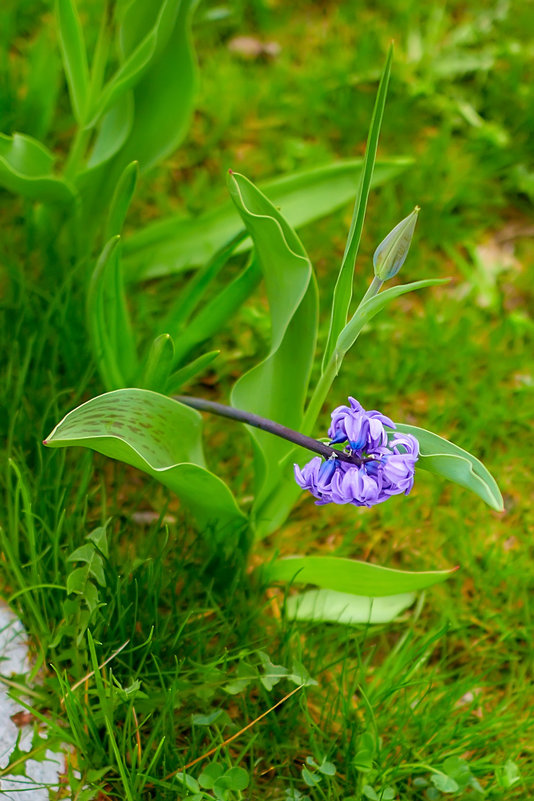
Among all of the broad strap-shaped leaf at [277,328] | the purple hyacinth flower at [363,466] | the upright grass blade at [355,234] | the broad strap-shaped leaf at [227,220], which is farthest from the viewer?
the broad strap-shaped leaf at [227,220]

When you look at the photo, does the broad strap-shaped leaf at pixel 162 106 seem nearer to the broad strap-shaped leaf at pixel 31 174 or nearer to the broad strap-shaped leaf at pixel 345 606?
the broad strap-shaped leaf at pixel 31 174

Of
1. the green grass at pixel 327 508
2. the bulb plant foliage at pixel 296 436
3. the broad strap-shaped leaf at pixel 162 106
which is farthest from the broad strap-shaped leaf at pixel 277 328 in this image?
the broad strap-shaped leaf at pixel 162 106

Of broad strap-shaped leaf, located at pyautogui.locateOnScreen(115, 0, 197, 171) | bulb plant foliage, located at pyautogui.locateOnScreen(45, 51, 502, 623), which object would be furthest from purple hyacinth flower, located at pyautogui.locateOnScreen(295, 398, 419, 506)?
broad strap-shaped leaf, located at pyautogui.locateOnScreen(115, 0, 197, 171)

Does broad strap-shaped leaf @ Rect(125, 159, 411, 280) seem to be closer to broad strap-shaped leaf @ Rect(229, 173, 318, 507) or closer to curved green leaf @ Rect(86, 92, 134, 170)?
curved green leaf @ Rect(86, 92, 134, 170)

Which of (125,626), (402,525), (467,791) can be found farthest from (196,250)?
(467,791)

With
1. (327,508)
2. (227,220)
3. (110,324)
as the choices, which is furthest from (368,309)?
(227,220)

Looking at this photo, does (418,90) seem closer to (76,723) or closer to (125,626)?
(125,626)
